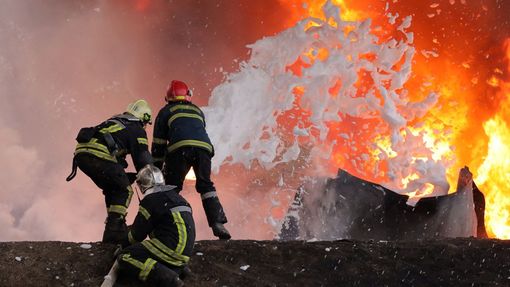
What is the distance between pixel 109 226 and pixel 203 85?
11.3 metres

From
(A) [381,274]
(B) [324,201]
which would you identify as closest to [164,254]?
(A) [381,274]

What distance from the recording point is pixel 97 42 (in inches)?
728

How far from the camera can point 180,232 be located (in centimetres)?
542

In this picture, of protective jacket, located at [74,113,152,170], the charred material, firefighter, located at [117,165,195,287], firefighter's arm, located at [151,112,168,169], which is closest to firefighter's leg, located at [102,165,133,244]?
protective jacket, located at [74,113,152,170]

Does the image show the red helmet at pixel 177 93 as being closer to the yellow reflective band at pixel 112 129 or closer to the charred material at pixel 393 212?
the yellow reflective band at pixel 112 129

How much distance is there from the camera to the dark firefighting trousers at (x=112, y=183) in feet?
22.1

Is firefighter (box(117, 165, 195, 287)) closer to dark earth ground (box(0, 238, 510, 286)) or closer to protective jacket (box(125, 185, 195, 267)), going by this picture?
protective jacket (box(125, 185, 195, 267))

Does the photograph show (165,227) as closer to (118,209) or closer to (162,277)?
(162,277)

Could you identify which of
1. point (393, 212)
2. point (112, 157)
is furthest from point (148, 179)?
point (393, 212)

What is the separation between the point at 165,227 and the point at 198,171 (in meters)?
2.02

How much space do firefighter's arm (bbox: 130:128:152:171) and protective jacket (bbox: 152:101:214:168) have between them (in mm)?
385

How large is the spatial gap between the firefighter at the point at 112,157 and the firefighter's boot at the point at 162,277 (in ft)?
4.87

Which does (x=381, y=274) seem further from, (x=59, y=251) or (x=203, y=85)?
(x=203, y=85)

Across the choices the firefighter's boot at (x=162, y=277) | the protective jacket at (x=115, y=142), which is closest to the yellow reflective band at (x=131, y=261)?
the firefighter's boot at (x=162, y=277)
